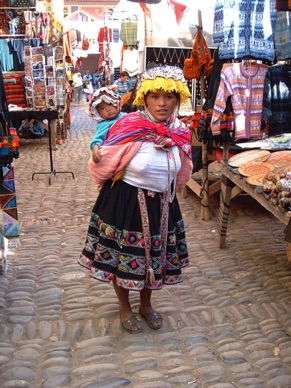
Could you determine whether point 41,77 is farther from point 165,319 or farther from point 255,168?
point 165,319

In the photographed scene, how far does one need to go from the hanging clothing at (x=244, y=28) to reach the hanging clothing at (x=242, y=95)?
0.14m

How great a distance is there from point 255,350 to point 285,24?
4061 millimetres

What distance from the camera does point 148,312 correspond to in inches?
135

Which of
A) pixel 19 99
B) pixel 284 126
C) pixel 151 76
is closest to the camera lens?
pixel 151 76


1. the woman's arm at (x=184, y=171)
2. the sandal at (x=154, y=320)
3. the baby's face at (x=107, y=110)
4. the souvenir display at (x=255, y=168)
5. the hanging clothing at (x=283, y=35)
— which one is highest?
Answer: the hanging clothing at (x=283, y=35)

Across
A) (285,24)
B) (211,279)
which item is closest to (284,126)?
(285,24)

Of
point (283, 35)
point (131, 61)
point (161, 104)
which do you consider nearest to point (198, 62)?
point (283, 35)

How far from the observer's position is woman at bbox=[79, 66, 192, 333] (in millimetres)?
2977

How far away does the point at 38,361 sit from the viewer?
2998 millimetres

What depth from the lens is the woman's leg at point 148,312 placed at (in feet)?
11.0

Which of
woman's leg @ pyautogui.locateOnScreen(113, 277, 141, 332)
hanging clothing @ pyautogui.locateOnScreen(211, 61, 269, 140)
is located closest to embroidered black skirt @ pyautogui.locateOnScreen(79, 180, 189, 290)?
woman's leg @ pyautogui.locateOnScreen(113, 277, 141, 332)

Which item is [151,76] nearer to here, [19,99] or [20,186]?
[20,186]

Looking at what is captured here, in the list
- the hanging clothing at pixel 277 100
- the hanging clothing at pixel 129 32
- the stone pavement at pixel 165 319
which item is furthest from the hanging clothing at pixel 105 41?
the stone pavement at pixel 165 319

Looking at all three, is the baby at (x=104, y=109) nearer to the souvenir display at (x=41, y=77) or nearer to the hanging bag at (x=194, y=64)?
the hanging bag at (x=194, y=64)
